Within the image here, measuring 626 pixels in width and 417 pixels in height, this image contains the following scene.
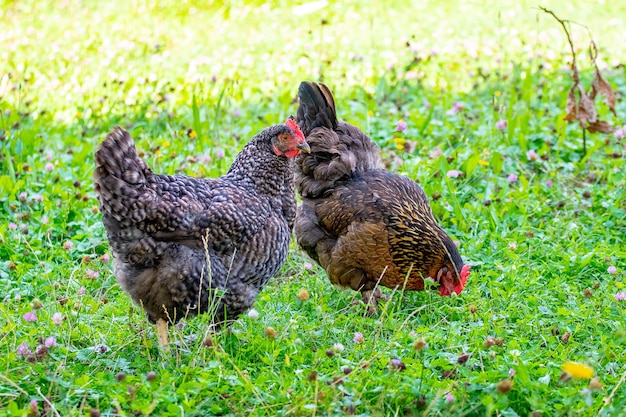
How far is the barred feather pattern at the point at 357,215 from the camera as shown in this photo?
15.3ft

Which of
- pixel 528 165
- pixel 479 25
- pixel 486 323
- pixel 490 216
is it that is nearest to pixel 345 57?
pixel 479 25

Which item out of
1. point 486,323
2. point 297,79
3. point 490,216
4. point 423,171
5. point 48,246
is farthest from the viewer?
point 297,79

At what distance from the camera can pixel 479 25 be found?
405 inches

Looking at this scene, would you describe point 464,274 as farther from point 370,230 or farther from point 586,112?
point 586,112

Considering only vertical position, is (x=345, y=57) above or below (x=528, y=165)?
above

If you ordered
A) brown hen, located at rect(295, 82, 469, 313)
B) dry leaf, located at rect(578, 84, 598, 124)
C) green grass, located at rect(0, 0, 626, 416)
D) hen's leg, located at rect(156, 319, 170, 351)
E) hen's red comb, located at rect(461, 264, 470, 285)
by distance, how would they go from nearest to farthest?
green grass, located at rect(0, 0, 626, 416), hen's leg, located at rect(156, 319, 170, 351), hen's red comb, located at rect(461, 264, 470, 285), brown hen, located at rect(295, 82, 469, 313), dry leaf, located at rect(578, 84, 598, 124)

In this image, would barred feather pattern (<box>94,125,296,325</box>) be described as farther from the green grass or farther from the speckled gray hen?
the green grass

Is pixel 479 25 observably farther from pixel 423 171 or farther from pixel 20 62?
pixel 20 62

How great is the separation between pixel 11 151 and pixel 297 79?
3.22m

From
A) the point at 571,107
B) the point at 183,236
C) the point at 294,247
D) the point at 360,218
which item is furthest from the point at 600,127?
the point at 183,236

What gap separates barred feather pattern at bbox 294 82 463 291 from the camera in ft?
15.3

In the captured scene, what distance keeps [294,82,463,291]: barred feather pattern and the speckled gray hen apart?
650 millimetres

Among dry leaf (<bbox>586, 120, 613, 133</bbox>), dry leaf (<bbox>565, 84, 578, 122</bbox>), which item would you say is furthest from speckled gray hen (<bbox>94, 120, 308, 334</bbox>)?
dry leaf (<bbox>586, 120, 613, 133</bbox>)

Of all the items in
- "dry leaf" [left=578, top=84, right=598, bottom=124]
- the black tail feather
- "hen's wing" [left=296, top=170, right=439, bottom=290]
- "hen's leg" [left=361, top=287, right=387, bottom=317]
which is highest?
the black tail feather
